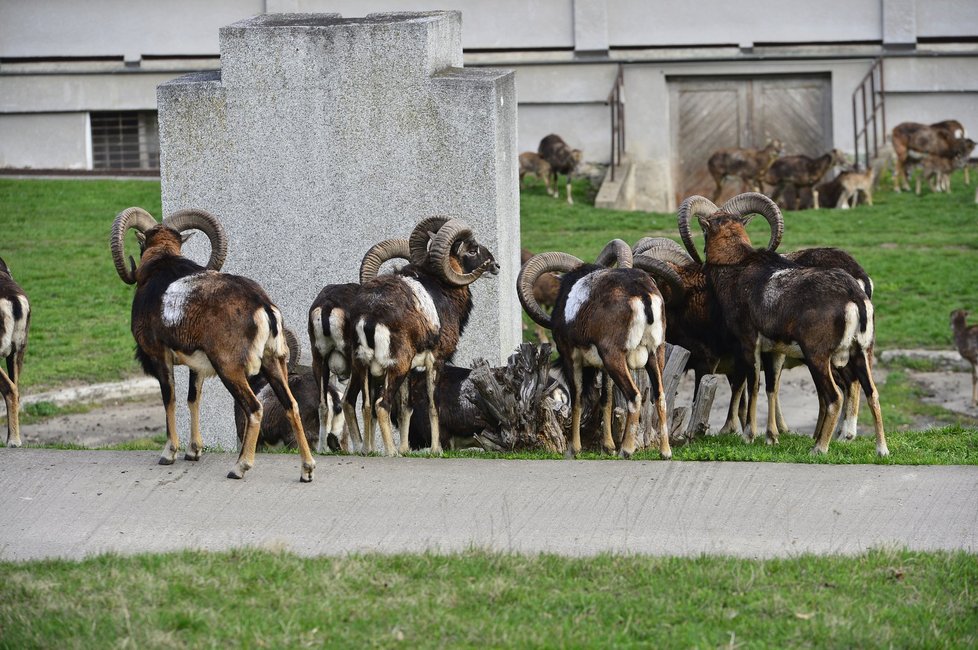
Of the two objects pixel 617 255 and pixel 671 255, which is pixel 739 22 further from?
pixel 617 255

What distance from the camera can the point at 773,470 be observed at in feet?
34.7

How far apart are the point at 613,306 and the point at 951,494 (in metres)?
2.84

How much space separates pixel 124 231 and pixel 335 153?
317 cm

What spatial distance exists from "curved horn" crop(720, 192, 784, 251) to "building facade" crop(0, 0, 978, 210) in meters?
18.4

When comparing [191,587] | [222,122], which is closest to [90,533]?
[191,587]

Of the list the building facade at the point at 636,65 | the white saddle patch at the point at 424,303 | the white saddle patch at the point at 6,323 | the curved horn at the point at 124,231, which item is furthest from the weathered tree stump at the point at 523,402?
the building facade at the point at 636,65

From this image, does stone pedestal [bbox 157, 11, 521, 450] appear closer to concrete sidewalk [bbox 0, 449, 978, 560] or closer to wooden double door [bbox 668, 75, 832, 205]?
concrete sidewalk [bbox 0, 449, 978, 560]

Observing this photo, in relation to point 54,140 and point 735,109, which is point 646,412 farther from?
point 54,140

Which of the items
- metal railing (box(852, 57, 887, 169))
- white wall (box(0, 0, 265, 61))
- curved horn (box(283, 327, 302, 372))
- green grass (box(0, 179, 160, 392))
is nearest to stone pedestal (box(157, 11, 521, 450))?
curved horn (box(283, 327, 302, 372))

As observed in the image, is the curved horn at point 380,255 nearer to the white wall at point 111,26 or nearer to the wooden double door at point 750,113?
the wooden double door at point 750,113

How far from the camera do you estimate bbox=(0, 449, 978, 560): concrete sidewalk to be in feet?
29.0

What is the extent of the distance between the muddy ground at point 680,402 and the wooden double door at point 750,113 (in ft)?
46.5

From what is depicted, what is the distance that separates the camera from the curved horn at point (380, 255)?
12945mm

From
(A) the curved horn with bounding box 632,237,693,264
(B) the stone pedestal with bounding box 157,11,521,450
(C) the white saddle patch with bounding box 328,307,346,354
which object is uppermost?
(B) the stone pedestal with bounding box 157,11,521,450
